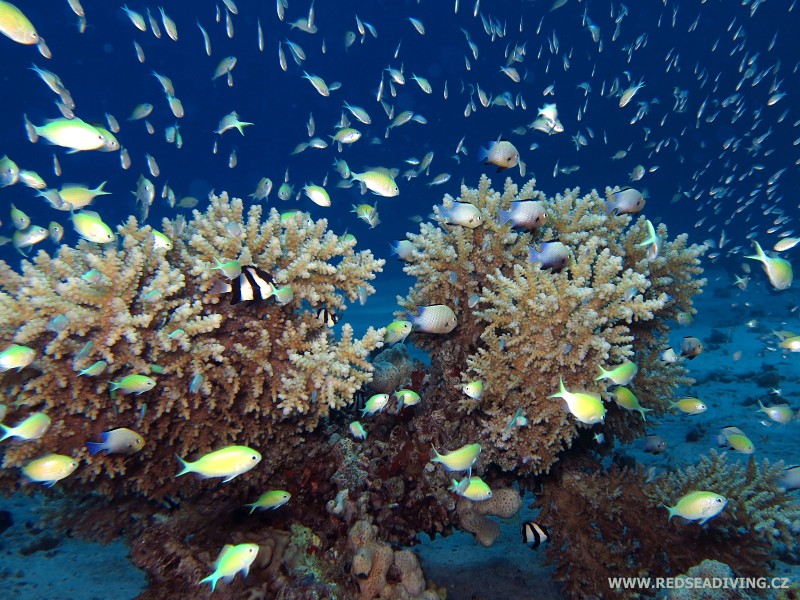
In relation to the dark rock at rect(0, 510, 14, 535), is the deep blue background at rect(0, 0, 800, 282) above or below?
above

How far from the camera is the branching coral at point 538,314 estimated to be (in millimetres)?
3854

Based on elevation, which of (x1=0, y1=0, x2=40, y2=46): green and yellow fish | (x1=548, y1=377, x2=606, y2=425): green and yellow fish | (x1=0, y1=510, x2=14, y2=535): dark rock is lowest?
(x1=548, y1=377, x2=606, y2=425): green and yellow fish

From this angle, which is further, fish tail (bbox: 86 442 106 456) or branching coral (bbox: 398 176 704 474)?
branching coral (bbox: 398 176 704 474)

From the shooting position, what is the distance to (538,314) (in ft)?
12.8

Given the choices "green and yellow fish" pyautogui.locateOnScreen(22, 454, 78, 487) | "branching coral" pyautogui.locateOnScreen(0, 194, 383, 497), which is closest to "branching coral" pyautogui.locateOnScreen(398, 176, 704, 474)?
"branching coral" pyautogui.locateOnScreen(0, 194, 383, 497)

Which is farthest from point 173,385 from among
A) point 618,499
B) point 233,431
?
point 618,499

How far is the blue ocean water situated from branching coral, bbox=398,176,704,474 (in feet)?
45.3

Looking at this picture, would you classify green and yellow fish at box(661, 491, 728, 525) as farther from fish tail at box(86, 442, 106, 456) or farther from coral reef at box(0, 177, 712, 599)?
fish tail at box(86, 442, 106, 456)

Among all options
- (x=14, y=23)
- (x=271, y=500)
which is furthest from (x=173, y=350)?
(x=14, y=23)

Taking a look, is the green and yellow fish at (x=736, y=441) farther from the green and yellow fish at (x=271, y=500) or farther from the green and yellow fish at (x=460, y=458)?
the green and yellow fish at (x=271, y=500)

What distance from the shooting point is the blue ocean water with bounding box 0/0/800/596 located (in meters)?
36.7

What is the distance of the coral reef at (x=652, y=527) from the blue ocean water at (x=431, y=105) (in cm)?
1470

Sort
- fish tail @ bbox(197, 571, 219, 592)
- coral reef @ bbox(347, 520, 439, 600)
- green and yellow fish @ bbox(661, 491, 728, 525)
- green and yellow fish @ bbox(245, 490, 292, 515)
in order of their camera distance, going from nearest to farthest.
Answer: fish tail @ bbox(197, 571, 219, 592) → coral reef @ bbox(347, 520, 439, 600) → green and yellow fish @ bbox(661, 491, 728, 525) → green and yellow fish @ bbox(245, 490, 292, 515)

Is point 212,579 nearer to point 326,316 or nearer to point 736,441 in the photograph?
point 326,316
